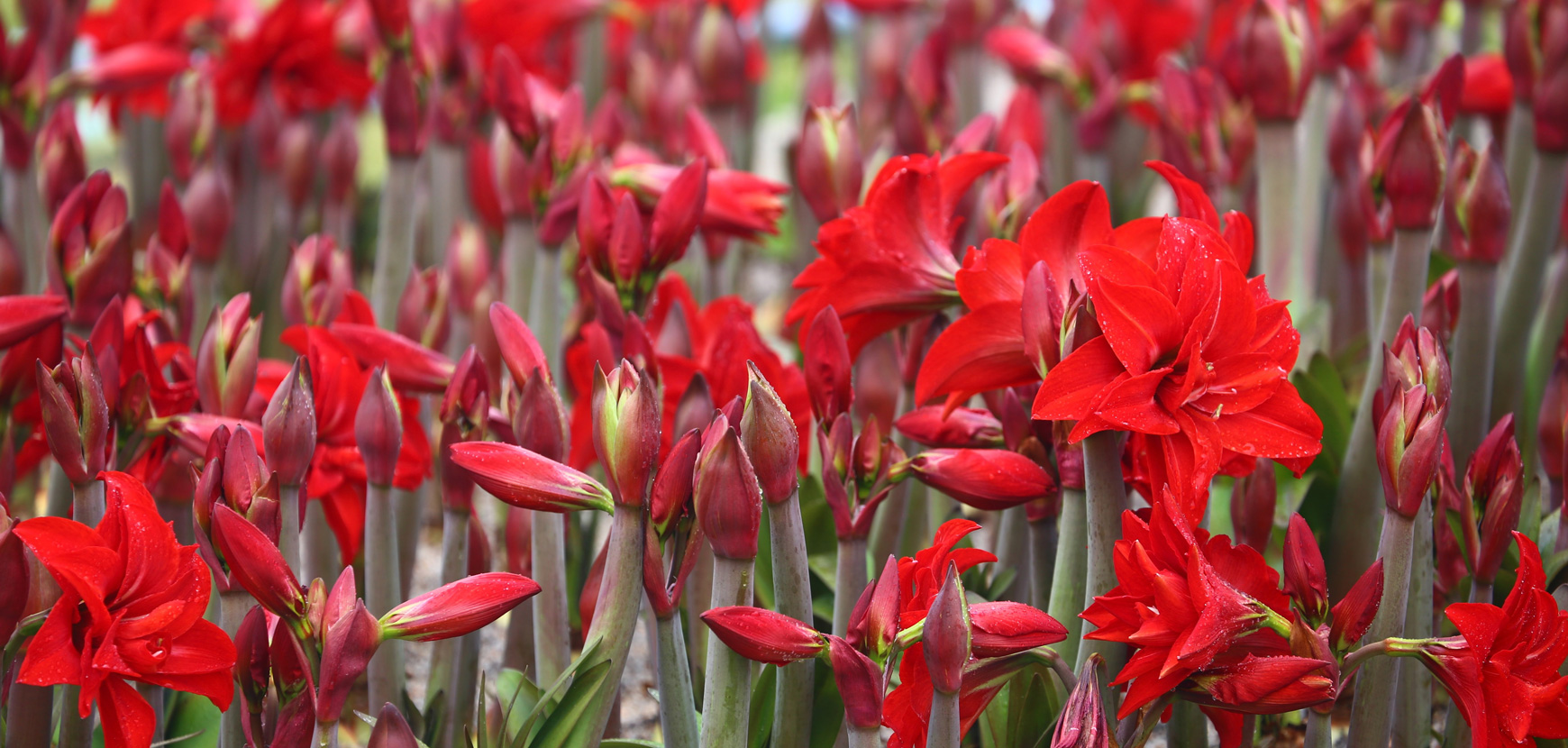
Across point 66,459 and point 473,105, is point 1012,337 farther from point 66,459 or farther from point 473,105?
point 473,105

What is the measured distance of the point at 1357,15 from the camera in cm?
204

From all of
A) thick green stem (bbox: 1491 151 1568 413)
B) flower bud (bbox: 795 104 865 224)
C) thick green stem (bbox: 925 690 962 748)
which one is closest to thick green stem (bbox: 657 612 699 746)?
thick green stem (bbox: 925 690 962 748)

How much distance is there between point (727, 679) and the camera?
3.50 ft

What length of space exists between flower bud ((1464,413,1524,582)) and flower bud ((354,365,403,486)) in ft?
3.59

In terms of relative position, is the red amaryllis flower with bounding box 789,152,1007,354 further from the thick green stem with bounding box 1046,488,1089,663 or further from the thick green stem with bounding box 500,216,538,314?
the thick green stem with bounding box 500,216,538,314

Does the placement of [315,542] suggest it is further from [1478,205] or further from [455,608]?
[1478,205]

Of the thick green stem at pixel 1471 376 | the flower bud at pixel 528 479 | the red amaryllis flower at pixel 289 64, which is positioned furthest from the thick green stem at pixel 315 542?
the thick green stem at pixel 1471 376

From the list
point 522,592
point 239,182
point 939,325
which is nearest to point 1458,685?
point 939,325

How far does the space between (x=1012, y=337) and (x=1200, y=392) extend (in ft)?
0.63

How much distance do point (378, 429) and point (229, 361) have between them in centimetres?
25

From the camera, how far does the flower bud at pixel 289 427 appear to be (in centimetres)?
117

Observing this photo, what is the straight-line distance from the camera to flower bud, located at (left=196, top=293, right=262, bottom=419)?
4.46 feet

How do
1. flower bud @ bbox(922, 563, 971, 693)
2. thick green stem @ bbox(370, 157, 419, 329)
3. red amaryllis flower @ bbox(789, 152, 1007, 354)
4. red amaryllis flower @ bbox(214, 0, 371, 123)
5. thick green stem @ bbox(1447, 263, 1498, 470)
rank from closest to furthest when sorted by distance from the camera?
flower bud @ bbox(922, 563, 971, 693)
red amaryllis flower @ bbox(789, 152, 1007, 354)
thick green stem @ bbox(1447, 263, 1498, 470)
thick green stem @ bbox(370, 157, 419, 329)
red amaryllis flower @ bbox(214, 0, 371, 123)

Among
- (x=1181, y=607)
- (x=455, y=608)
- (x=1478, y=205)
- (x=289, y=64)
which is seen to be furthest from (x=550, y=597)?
(x=289, y=64)
